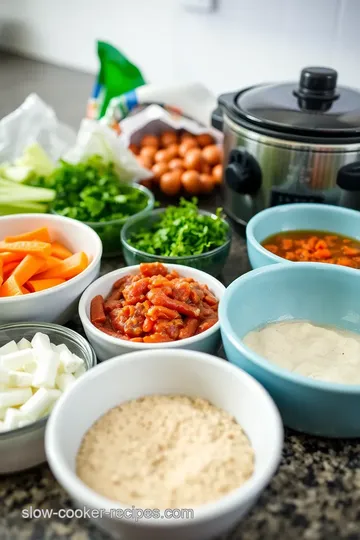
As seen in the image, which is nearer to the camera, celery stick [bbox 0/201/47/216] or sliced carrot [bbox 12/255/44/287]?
sliced carrot [bbox 12/255/44/287]

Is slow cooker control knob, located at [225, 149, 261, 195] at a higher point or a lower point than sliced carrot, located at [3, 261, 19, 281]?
higher

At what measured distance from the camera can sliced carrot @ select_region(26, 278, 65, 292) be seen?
981 mm

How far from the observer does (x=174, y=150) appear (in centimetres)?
154

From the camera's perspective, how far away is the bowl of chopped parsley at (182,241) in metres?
1.10

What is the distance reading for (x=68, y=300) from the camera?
38.0 inches

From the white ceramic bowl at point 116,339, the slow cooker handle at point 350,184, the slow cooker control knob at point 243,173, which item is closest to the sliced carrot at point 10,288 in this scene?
the white ceramic bowl at point 116,339

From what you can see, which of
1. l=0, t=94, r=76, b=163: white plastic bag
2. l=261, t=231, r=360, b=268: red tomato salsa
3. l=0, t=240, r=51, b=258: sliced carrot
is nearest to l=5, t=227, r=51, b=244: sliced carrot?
l=0, t=240, r=51, b=258: sliced carrot

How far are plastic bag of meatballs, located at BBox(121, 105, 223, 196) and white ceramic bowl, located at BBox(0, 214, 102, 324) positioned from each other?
0.40 meters

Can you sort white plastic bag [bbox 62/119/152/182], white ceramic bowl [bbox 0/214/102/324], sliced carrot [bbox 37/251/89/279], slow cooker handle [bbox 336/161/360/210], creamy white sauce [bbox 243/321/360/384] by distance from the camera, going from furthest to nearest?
white plastic bag [bbox 62/119/152/182] → slow cooker handle [bbox 336/161/360/210] → sliced carrot [bbox 37/251/89/279] → white ceramic bowl [bbox 0/214/102/324] → creamy white sauce [bbox 243/321/360/384]

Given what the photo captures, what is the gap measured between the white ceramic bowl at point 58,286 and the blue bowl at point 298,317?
270 millimetres

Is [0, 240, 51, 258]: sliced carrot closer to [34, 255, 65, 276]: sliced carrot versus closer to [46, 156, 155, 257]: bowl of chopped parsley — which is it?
[34, 255, 65, 276]: sliced carrot

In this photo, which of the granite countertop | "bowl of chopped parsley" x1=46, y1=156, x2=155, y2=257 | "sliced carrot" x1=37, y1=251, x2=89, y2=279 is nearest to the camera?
the granite countertop

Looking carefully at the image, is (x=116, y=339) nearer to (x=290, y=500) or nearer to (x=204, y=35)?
(x=290, y=500)

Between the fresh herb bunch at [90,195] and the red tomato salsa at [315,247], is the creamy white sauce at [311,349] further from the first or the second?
the fresh herb bunch at [90,195]
